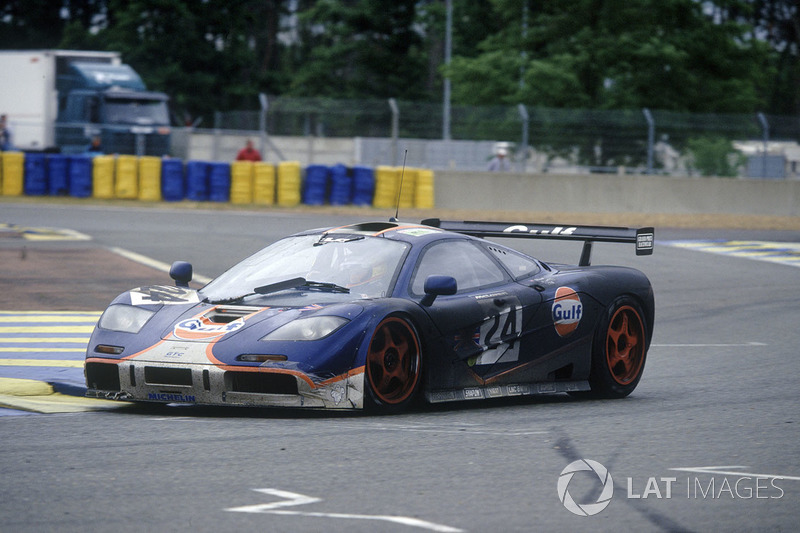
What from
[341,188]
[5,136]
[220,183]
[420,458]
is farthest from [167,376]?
[5,136]

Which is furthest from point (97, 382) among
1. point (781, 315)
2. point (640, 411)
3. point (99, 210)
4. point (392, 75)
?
point (392, 75)

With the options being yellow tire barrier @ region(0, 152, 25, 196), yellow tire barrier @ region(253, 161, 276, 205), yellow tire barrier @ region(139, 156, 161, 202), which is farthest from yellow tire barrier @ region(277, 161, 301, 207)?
yellow tire barrier @ region(0, 152, 25, 196)

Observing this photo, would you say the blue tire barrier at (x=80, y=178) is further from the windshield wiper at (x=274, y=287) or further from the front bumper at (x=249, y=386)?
the front bumper at (x=249, y=386)

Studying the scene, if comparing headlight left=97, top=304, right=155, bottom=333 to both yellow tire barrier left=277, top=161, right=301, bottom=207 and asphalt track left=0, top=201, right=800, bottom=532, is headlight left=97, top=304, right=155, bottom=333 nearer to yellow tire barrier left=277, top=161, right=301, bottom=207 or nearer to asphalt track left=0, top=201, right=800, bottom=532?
asphalt track left=0, top=201, right=800, bottom=532

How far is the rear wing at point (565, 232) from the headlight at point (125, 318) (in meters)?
2.36

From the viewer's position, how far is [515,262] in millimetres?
8992

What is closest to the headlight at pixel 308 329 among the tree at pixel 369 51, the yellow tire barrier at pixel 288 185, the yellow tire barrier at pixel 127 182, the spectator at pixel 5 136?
the yellow tire barrier at pixel 288 185

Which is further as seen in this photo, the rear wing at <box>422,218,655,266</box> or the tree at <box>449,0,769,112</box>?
the tree at <box>449,0,769,112</box>

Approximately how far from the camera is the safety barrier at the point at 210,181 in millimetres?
30656

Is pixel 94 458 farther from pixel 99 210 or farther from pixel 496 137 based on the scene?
pixel 496 137

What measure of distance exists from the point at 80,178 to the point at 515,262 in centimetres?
2419

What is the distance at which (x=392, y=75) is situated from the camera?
5447cm

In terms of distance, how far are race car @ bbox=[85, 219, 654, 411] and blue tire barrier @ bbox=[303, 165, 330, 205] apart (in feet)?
69.5

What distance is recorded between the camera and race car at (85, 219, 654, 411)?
7.36 m
